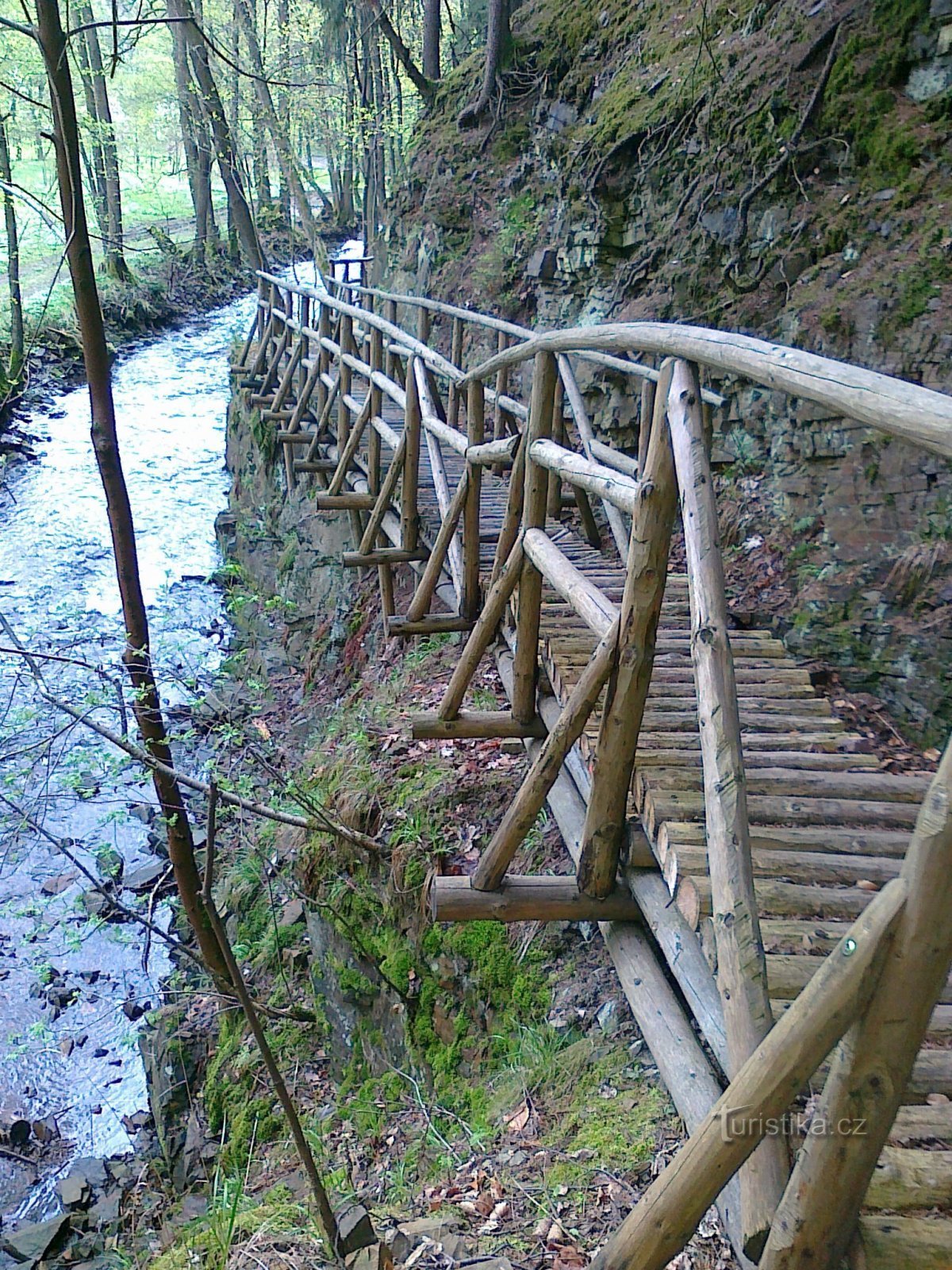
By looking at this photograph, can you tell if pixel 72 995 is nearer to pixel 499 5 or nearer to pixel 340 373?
pixel 340 373

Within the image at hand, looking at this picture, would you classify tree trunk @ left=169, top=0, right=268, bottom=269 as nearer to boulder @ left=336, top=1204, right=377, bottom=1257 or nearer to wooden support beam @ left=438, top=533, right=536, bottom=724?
wooden support beam @ left=438, top=533, right=536, bottom=724

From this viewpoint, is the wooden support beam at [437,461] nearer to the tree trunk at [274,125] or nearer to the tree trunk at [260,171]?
the tree trunk at [274,125]

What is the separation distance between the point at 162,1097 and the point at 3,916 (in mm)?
2784

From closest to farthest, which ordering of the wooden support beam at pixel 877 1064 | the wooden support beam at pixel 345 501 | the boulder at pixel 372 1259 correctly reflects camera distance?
the wooden support beam at pixel 877 1064, the boulder at pixel 372 1259, the wooden support beam at pixel 345 501

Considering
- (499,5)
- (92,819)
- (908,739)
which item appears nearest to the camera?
(908,739)

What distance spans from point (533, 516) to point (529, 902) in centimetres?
152

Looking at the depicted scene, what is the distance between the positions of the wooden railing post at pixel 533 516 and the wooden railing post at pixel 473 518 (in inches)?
27.7

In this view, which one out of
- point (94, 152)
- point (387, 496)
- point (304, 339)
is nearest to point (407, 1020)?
point (387, 496)

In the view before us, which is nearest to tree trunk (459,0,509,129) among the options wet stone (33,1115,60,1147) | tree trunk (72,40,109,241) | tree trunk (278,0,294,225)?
tree trunk (72,40,109,241)

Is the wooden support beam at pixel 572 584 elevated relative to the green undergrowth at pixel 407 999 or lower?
elevated

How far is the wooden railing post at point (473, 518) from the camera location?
435 cm

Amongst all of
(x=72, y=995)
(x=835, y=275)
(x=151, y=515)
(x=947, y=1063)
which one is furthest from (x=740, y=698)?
(x=151, y=515)

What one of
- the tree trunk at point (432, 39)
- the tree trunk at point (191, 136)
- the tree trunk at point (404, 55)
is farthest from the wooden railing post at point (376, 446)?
the tree trunk at point (191, 136)

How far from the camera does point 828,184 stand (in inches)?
226
